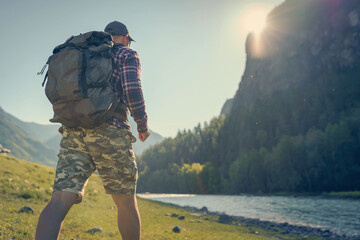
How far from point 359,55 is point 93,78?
509ft

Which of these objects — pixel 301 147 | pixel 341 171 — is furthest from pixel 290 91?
pixel 341 171

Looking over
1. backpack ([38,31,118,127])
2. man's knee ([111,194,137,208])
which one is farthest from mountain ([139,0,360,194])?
backpack ([38,31,118,127])

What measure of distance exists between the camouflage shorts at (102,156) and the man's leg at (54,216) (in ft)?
0.67

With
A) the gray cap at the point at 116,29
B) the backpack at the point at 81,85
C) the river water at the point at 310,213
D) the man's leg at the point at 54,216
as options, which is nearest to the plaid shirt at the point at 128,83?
the backpack at the point at 81,85

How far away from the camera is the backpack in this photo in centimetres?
320

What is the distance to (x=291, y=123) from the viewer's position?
12100cm

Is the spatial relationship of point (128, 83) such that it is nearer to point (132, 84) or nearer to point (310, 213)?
point (132, 84)

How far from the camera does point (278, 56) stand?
171 meters

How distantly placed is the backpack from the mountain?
272 feet

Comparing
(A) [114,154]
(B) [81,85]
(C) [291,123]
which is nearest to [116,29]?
(B) [81,85]

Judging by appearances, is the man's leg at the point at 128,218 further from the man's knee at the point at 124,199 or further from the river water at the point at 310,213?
the river water at the point at 310,213

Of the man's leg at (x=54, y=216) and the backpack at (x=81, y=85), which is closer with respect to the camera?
the man's leg at (x=54, y=216)

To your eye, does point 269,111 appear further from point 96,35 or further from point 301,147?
point 96,35

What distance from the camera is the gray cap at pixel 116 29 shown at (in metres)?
3.96
